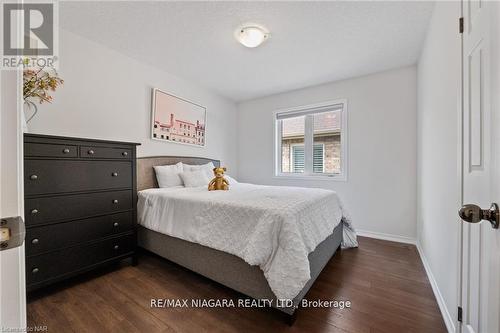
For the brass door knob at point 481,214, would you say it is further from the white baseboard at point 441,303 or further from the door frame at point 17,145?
the door frame at point 17,145

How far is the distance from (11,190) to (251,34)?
2209 millimetres

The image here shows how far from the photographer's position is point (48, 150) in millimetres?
1606

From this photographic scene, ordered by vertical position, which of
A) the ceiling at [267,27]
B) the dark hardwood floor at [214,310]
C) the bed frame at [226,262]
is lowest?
the dark hardwood floor at [214,310]

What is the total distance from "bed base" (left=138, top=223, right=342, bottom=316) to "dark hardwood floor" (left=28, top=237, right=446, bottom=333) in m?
Answer: 0.13

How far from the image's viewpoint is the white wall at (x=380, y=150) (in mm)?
2850

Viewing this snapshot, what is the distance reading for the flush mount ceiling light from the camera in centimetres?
208

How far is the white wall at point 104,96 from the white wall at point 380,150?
2.49 metres

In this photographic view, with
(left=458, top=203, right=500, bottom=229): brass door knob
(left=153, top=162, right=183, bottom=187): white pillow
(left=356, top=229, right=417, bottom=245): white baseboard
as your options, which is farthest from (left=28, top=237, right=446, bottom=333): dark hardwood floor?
(left=458, top=203, right=500, bottom=229): brass door knob

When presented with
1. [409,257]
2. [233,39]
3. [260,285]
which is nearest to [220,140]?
[233,39]

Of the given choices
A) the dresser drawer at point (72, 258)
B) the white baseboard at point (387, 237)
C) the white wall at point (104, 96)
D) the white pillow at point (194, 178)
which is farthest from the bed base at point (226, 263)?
the white wall at point (104, 96)

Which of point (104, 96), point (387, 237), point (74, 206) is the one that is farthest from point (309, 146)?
point (74, 206)

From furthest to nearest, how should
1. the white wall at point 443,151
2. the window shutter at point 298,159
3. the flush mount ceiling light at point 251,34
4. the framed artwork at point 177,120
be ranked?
the window shutter at point 298,159 < the framed artwork at point 177,120 < the flush mount ceiling light at point 251,34 < the white wall at point 443,151

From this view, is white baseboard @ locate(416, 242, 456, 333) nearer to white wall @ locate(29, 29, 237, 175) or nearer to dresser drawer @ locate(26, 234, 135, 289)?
dresser drawer @ locate(26, 234, 135, 289)

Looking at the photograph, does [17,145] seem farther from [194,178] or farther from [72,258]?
[194,178]
